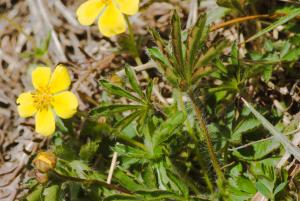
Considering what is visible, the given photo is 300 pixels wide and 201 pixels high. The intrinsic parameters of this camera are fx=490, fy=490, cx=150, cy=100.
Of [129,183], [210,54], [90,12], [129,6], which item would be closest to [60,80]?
[90,12]

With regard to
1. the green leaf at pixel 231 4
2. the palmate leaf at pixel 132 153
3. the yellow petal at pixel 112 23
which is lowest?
the palmate leaf at pixel 132 153

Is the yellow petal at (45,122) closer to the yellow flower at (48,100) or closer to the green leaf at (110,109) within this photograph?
the yellow flower at (48,100)

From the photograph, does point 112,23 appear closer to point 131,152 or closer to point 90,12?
point 90,12

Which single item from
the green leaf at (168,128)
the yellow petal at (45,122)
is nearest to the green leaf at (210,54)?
the green leaf at (168,128)

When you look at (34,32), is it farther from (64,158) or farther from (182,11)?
(64,158)

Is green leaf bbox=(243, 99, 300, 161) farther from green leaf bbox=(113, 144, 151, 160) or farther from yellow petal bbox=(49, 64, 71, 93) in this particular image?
yellow petal bbox=(49, 64, 71, 93)

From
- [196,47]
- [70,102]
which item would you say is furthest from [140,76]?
[196,47]
